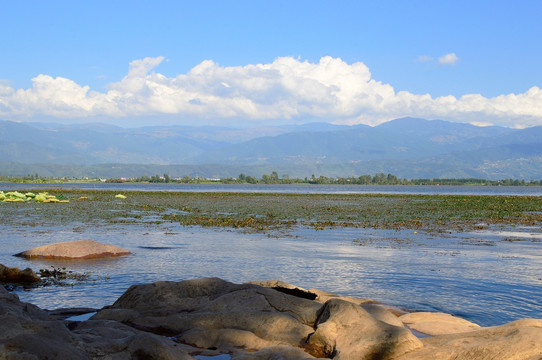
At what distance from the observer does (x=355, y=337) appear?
9883mm

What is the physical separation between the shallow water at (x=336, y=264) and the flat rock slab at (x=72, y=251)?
2.21 ft

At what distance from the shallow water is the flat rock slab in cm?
67

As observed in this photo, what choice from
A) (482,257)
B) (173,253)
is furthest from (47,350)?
(482,257)

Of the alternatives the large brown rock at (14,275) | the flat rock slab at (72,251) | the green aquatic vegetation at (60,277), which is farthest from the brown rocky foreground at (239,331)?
the flat rock slab at (72,251)

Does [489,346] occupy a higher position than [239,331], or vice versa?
[489,346]

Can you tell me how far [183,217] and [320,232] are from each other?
572 inches

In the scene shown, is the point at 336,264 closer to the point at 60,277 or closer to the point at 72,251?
the point at 60,277

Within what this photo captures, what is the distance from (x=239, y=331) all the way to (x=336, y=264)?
12735 mm

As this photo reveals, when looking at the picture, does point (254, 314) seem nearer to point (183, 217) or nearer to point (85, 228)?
point (85, 228)

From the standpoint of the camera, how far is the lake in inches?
642

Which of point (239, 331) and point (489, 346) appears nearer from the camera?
point (489, 346)

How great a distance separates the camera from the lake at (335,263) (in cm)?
1631

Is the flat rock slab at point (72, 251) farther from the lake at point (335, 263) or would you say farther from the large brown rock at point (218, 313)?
the large brown rock at point (218, 313)

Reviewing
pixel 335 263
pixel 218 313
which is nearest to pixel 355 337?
pixel 218 313
